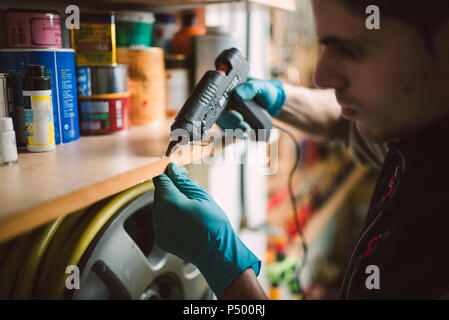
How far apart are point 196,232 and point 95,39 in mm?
430

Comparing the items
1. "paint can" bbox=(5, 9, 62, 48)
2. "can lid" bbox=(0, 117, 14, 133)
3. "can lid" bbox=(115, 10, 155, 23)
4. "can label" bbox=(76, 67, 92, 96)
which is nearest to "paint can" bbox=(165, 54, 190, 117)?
"can lid" bbox=(115, 10, 155, 23)

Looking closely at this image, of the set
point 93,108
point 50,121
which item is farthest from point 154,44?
point 50,121

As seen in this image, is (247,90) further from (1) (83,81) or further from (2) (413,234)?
(2) (413,234)

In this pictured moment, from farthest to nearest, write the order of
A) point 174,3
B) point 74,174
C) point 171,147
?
point 174,3
point 171,147
point 74,174

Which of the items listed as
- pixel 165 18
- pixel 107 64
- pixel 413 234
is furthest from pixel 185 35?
pixel 413 234

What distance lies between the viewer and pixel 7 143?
0.58 metres

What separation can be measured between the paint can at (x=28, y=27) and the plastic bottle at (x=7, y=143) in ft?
0.51

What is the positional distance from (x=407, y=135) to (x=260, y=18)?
0.81m

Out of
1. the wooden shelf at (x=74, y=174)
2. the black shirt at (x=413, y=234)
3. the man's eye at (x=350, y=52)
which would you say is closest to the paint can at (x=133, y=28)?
the wooden shelf at (x=74, y=174)

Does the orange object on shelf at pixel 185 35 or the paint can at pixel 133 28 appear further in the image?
the orange object on shelf at pixel 185 35

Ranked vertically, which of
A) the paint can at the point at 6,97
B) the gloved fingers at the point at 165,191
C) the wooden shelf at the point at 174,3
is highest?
the wooden shelf at the point at 174,3

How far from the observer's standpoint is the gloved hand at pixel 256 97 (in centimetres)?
86

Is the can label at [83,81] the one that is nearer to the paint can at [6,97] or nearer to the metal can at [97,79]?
the metal can at [97,79]

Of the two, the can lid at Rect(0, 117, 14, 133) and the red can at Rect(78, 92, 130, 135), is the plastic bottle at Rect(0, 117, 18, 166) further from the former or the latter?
the red can at Rect(78, 92, 130, 135)
